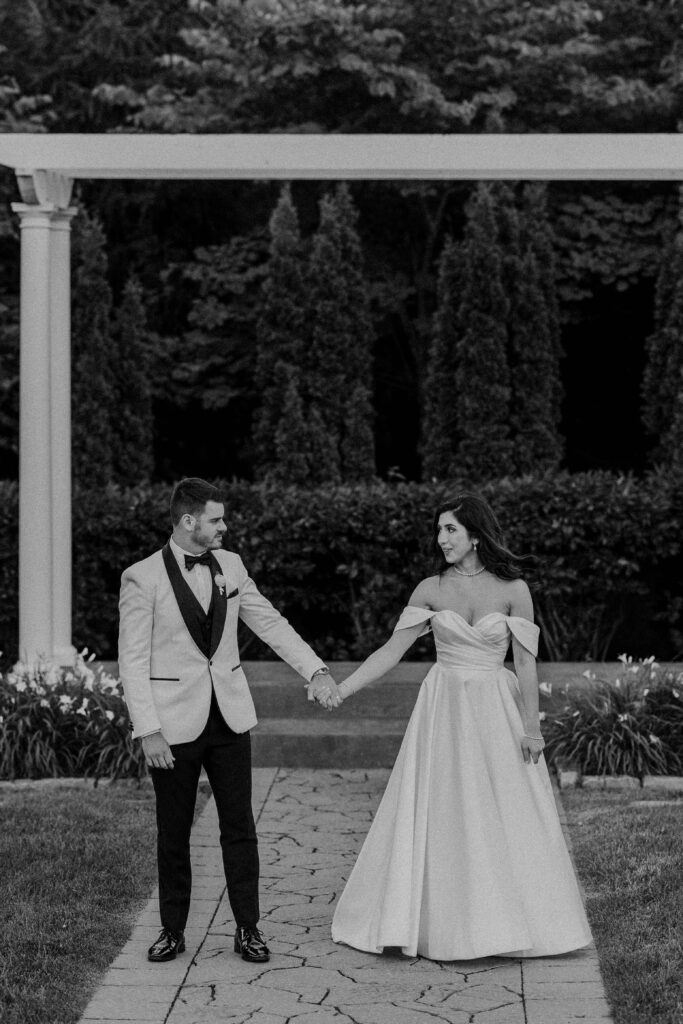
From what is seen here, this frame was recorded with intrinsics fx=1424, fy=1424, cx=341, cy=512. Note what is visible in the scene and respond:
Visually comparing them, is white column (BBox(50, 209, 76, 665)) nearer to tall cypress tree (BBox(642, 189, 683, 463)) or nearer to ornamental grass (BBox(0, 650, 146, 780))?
ornamental grass (BBox(0, 650, 146, 780))

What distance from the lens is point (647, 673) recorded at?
28.5 ft

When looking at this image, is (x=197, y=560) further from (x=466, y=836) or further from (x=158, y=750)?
(x=466, y=836)

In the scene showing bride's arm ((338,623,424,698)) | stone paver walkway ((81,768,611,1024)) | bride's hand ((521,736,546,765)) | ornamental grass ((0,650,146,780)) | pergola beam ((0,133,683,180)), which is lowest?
stone paver walkway ((81,768,611,1024))

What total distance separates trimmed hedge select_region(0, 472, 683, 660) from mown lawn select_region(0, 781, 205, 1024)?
131 inches

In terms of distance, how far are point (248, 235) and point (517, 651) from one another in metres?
11.0

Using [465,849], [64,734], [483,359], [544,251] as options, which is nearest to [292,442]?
[483,359]

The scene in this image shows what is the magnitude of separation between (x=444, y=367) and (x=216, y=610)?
9.10m

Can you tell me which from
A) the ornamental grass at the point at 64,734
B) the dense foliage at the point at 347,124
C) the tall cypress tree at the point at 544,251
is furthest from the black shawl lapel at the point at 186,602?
the tall cypress tree at the point at 544,251

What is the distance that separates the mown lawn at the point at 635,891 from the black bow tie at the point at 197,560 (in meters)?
2.06

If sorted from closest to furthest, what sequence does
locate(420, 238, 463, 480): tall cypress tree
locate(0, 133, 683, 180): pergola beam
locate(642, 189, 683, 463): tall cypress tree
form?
1. locate(0, 133, 683, 180): pergola beam
2. locate(642, 189, 683, 463): tall cypress tree
3. locate(420, 238, 463, 480): tall cypress tree

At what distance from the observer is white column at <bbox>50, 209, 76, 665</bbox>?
9227mm

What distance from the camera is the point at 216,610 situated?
5246 mm

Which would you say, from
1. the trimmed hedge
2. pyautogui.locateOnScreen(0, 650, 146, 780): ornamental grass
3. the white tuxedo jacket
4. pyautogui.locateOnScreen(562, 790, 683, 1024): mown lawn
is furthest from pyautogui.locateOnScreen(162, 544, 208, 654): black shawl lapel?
the trimmed hedge

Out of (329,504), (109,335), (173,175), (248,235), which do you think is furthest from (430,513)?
(248,235)
